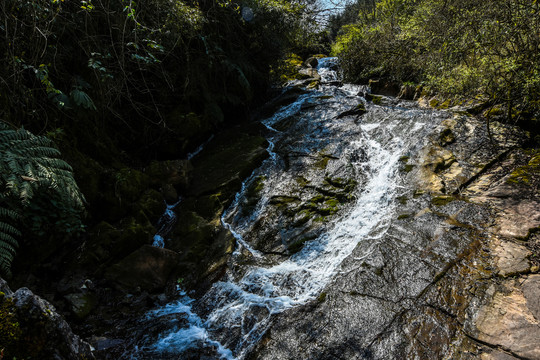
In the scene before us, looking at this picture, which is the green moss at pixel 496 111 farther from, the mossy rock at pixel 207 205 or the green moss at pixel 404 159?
the mossy rock at pixel 207 205

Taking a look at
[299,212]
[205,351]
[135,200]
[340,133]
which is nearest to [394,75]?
[340,133]

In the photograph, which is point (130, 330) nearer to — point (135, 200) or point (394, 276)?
point (135, 200)

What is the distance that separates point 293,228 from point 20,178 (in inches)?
146

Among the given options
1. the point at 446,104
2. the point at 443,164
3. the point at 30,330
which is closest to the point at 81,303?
the point at 30,330

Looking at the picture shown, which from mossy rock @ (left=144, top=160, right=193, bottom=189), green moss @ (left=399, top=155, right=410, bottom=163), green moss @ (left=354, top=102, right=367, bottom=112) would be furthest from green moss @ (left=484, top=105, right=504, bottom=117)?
mossy rock @ (left=144, top=160, right=193, bottom=189)

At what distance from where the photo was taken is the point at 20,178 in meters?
3.17

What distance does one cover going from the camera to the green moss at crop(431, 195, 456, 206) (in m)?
4.32

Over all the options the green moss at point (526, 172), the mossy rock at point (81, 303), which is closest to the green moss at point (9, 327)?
the mossy rock at point (81, 303)

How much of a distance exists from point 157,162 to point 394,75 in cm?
894

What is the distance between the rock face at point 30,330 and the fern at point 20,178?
1.43 m

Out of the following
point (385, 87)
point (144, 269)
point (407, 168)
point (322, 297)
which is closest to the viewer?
point (322, 297)

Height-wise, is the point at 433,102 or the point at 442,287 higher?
the point at 433,102

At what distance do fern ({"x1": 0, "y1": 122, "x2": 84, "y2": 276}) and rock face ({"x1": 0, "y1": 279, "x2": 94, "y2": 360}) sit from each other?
143cm

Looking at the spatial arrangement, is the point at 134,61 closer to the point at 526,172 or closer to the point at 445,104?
the point at 526,172
